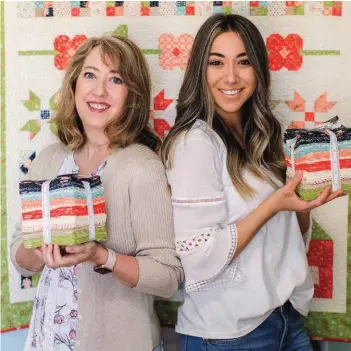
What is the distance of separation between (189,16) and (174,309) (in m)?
0.99

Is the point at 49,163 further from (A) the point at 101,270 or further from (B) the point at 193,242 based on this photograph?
(B) the point at 193,242

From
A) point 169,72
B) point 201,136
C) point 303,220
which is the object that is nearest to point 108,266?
point 201,136

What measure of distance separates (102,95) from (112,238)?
38 cm

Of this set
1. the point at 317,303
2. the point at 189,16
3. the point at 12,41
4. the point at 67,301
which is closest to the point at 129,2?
the point at 189,16

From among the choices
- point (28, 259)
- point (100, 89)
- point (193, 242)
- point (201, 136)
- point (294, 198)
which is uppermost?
point (100, 89)

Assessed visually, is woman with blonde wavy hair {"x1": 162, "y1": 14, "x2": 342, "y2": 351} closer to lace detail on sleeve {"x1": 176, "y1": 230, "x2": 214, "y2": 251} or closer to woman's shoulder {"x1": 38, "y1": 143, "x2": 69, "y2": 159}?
lace detail on sleeve {"x1": 176, "y1": 230, "x2": 214, "y2": 251}

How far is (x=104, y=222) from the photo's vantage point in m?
1.25

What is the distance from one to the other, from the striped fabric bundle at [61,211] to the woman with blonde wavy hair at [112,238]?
0.09 ft

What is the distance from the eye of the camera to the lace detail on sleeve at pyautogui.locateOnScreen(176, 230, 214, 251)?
4.10 ft

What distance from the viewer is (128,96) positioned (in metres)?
1.45

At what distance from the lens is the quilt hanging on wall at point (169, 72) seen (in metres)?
1.71

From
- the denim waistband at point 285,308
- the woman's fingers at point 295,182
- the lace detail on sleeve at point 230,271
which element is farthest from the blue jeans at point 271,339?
the woman's fingers at point 295,182

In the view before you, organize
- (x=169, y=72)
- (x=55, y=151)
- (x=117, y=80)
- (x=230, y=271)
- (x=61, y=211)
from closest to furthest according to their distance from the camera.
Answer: (x=61, y=211)
(x=230, y=271)
(x=117, y=80)
(x=55, y=151)
(x=169, y=72)

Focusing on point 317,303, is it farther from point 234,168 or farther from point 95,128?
point 95,128
